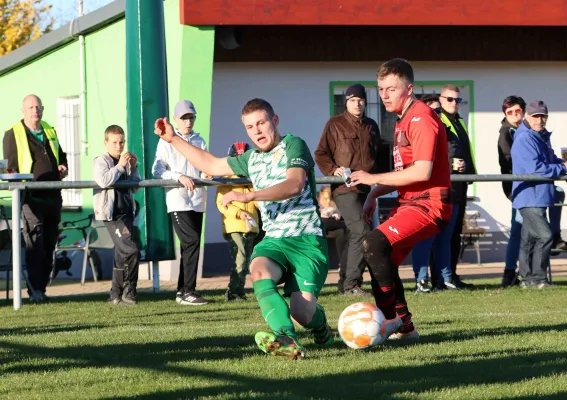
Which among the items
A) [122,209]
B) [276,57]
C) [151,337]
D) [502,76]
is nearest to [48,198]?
[122,209]

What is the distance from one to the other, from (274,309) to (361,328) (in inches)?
25.7

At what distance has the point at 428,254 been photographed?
12188 mm

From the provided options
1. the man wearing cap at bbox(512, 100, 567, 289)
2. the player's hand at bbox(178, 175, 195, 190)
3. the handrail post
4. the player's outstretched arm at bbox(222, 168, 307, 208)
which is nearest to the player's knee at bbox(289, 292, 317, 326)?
the player's outstretched arm at bbox(222, 168, 307, 208)

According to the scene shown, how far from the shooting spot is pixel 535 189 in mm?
12297

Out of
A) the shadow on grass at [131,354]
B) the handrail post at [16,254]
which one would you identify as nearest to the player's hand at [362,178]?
the shadow on grass at [131,354]

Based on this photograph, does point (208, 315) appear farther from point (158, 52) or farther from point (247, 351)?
point (158, 52)

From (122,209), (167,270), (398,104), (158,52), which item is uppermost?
(158,52)

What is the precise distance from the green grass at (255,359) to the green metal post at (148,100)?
282 centimetres

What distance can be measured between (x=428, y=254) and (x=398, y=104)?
480cm

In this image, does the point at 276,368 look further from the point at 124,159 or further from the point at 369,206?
the point at 124,159

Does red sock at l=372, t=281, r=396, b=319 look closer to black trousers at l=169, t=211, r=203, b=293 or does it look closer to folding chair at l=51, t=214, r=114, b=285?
black trousers at l=169, t=211, r=203, b=293

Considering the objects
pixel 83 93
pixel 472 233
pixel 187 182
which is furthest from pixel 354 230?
pixel 83 93

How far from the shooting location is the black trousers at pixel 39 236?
1170cm

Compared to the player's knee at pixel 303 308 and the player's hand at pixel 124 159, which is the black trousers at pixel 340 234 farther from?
the player's knee at pixel 303 308
